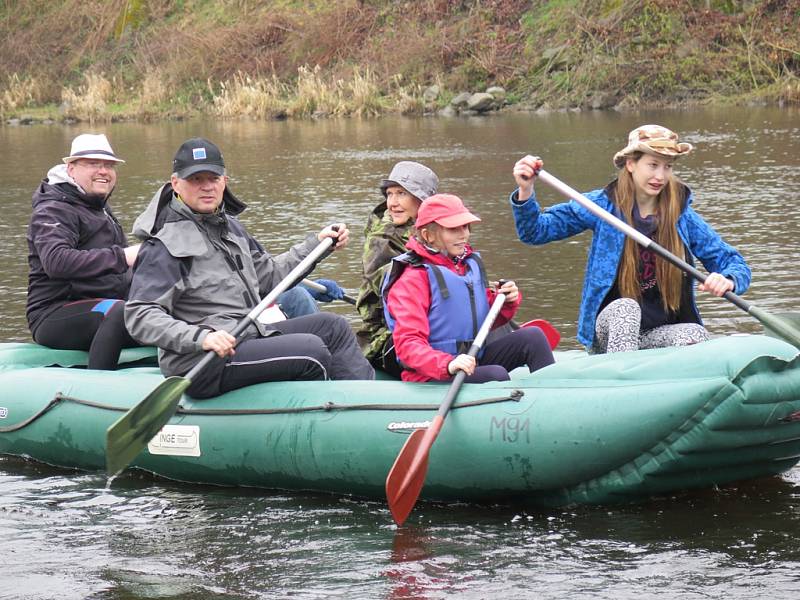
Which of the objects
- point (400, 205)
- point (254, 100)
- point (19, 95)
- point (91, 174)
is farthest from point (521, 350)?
point (19, 95)

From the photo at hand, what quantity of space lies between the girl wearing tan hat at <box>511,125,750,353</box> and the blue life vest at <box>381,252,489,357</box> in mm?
544

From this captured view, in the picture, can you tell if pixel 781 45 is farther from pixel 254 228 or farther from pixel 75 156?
pixel 75 156

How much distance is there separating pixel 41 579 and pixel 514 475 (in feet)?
5.61

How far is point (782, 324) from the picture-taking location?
489cm

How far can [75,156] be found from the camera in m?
5.99

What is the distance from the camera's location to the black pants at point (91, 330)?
573 centimetres

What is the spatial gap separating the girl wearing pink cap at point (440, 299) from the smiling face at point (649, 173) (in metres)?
0.74

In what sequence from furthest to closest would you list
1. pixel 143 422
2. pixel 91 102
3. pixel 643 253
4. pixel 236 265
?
pixel 91 102 < pixel 643 253 < pixel 236 265 < pixel 143 422

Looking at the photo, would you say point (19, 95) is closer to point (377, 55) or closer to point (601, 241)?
point (377, 55)

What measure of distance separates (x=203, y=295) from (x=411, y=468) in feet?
3.84

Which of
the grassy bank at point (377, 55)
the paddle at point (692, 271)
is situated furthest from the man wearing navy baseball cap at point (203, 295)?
the grassy bank at point (377, 55)

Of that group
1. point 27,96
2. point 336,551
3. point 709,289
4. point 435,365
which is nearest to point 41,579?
point 336,551

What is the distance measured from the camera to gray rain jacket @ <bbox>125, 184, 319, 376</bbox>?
499 cm

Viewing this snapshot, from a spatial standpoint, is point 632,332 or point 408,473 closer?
point 408,473
